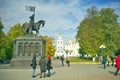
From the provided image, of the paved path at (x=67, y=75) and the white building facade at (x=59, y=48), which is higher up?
the white building facade at (x=59, y=48)

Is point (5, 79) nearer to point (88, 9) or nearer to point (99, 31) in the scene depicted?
point (99, 31)

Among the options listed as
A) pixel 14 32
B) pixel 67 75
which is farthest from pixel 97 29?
pixel 67 75

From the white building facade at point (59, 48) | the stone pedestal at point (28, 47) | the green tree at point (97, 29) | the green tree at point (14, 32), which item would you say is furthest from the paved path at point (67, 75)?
the white building facade at point (59, 48)

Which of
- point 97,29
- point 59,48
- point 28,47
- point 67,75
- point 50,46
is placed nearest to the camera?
point 67,75

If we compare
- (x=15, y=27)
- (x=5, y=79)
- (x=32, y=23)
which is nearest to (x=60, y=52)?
(x=15, y=27)

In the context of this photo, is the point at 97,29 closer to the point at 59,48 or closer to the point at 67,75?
the point at 67,75

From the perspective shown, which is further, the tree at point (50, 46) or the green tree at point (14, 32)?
the tree at point (50, 46)

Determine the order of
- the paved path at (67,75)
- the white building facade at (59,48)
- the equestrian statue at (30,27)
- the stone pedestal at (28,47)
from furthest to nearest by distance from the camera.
→ the white building facade at (59,48), the equestrian statue at (30,27), the stone pedestal at (28,47), the paved path at (67,75)

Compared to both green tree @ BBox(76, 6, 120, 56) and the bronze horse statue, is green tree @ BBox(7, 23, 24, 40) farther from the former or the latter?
the bronze horse statue

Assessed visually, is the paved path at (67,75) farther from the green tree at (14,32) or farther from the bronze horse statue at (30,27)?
the green tree at (14,32)

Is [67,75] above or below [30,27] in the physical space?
below

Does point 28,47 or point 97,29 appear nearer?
point 28,47

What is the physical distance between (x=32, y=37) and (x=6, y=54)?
3209 cm

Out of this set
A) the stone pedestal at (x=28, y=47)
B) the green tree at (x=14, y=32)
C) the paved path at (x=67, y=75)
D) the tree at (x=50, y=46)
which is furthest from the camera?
the tree at (x=50, y=46)
